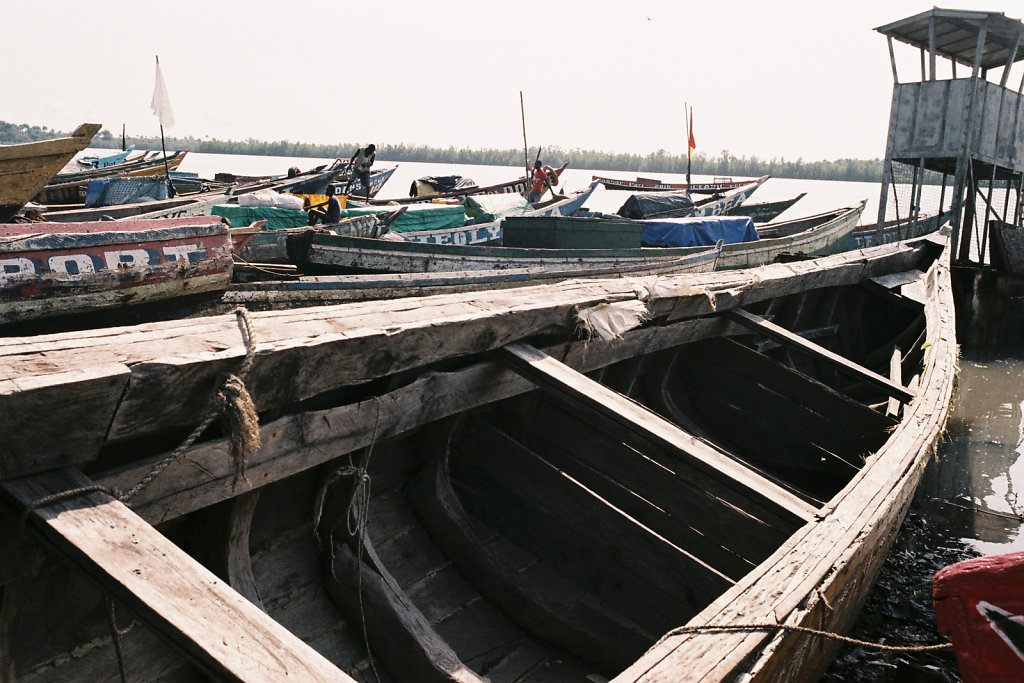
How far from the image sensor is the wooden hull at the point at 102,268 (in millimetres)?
4477

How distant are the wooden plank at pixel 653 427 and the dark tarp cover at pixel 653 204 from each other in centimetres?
1185

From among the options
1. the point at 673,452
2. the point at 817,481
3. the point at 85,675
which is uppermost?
the point at 673,452

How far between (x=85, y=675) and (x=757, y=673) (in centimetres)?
186

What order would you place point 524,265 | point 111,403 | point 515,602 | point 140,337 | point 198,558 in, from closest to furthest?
1. point 111,403
2. point 140,337
3. point 198,558
4. point 515,602
5. point 524,265

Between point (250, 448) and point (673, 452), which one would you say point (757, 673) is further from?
point (250, 448)

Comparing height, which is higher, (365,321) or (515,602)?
(365,321)

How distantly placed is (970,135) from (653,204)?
5.90 m

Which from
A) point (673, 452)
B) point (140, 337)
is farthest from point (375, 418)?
point (673, 452)

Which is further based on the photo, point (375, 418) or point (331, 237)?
point (331, 237)

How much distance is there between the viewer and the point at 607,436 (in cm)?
335

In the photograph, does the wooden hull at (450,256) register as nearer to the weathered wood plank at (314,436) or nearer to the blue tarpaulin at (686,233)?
the blue tarpaulin at (686,233)

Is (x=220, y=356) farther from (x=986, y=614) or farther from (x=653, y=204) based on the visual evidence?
(x=653, y=204)

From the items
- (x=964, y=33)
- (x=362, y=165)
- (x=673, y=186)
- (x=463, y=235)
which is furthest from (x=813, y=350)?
(x=673, y=186)

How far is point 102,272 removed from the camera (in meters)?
4.80
